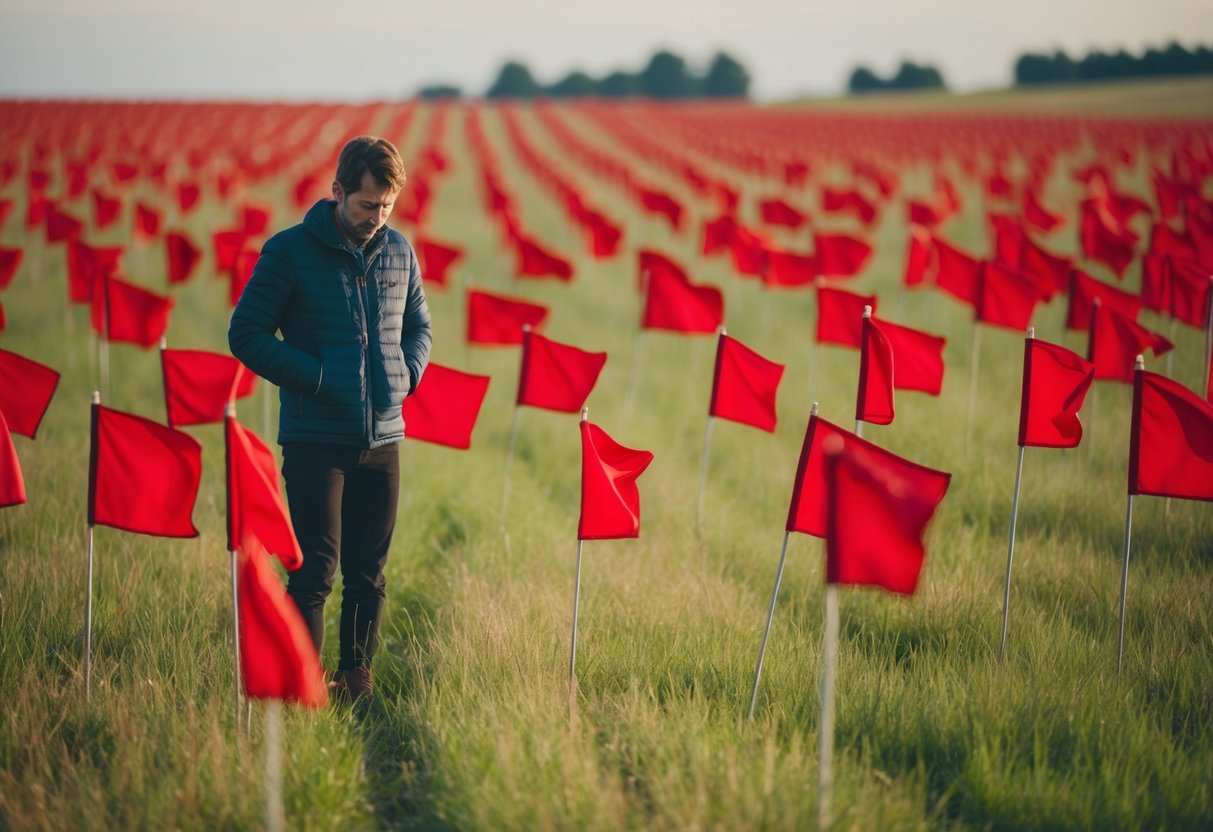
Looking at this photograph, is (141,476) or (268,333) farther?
(141,476)

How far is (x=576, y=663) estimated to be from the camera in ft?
14.8

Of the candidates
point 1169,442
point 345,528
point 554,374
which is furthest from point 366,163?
point 1169,442

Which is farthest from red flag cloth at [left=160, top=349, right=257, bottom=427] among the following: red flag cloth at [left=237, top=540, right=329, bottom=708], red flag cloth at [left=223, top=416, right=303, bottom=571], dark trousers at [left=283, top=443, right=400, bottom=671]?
red flag cloth at [left=237, top=540, right=329, bottom=708]

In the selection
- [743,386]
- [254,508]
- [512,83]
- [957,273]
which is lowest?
[254,508]

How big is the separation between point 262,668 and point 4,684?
1.83 metres

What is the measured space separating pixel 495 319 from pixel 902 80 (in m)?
109

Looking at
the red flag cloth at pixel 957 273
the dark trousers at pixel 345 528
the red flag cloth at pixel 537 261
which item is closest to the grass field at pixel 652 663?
the dark trousers at pixel 345 528

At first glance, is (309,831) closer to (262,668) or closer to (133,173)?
(262,668)

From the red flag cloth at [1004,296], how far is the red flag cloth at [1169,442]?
3766 mm

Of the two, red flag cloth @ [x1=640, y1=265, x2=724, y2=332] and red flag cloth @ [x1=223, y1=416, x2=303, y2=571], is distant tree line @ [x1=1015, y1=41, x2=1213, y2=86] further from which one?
red flag cloth @ [x1=223, y1=416, x2=303, y2=571]

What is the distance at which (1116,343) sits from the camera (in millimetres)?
6660

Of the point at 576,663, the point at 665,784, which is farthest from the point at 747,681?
the point at 665,784

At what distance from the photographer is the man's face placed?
371cm

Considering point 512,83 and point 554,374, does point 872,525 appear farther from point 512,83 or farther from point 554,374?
point 512,83
